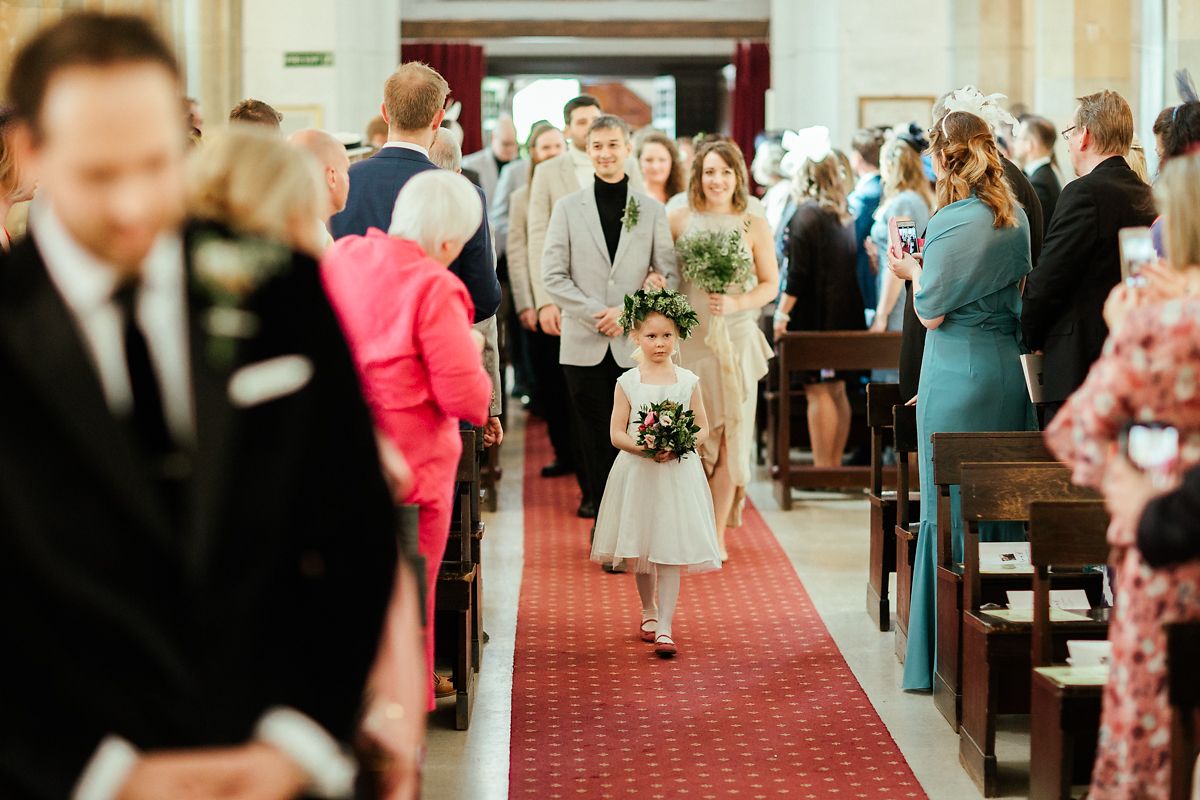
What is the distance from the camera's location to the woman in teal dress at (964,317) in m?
5.48

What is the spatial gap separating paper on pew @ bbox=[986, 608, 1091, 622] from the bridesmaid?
2.95 m

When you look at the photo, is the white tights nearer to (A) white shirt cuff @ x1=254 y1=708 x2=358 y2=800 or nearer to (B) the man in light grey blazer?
→ (B) the man in light grey blazer

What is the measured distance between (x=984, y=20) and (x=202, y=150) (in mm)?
13675

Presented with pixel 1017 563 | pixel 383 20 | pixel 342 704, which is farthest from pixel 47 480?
pixel 383 20

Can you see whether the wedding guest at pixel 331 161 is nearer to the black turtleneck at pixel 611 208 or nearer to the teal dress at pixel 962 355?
the teal dress at pixel 962 355

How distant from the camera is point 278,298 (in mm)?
1932

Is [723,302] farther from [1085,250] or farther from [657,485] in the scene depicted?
[1085,250]

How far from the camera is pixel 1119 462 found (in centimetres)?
294

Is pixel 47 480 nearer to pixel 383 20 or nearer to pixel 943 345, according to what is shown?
pixel 943 345

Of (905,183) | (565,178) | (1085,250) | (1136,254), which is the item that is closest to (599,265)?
(565,178)

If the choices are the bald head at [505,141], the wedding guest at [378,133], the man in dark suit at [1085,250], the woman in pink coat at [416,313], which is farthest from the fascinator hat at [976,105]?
the bald head at [505,141]

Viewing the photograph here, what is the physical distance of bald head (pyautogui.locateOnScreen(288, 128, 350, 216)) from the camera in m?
4.74

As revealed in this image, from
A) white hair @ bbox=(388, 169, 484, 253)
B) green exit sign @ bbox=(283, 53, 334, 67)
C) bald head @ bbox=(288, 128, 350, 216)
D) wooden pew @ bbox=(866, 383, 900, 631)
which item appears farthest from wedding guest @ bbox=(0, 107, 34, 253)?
green exit sign @ bbox=(283, 53, 334, 67)

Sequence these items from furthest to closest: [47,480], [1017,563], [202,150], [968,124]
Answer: [968,124] < [1017,563] < [202,150] < [47,480]
